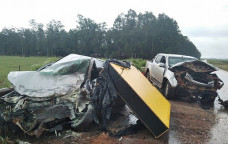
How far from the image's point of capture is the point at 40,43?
7812cm

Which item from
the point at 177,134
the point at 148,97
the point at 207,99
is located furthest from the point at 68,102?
the point at 207,99

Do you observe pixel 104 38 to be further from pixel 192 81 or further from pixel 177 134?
pixel 177 134

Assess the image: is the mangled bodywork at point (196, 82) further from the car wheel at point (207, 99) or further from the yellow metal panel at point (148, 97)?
the yellow metal panel at point (148, 97)

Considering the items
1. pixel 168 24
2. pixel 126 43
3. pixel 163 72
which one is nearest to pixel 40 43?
pixel 126 43

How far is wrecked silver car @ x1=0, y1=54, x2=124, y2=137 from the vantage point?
350 centimetres

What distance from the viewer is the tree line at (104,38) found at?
171 feet

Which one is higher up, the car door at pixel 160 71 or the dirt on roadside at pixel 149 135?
the car door at pixel 160 71

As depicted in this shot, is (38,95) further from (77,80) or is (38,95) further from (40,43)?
(40,43)

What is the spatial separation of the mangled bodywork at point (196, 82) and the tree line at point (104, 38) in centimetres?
3752

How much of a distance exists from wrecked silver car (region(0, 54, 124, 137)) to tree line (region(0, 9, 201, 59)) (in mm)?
39510


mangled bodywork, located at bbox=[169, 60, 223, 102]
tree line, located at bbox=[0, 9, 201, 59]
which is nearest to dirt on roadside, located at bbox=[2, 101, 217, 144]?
mangled bodywork, located at bbox=[169, 60, 223, 102]

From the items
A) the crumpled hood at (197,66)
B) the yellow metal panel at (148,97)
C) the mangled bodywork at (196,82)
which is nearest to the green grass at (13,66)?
the yellow metal panel at (148,97)

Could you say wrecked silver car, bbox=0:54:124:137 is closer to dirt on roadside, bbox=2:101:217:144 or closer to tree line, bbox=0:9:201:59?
dirt on roadside, bbox=2:101:217:144

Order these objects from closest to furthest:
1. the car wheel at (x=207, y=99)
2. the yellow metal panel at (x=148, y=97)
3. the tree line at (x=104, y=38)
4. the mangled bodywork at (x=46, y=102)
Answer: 1. the mangled bodywork at (x=46, y=102)
2. the yellow metal panel at (x=148, y=97)
3. the car wheel at (x=207, y=99)
4. the tree line at (x=104, y=38)
